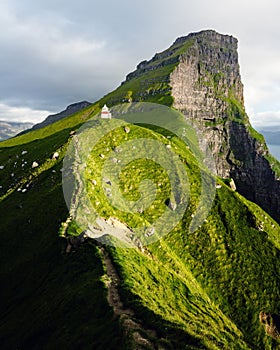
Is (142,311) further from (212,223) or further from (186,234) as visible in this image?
(212,223)

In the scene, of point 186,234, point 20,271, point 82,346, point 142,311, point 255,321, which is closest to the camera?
point 82,346

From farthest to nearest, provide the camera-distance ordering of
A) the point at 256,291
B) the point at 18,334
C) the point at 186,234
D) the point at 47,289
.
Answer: the point at 186,234 → the point at 256,291 → the point at 47,289 → the point at 18,334

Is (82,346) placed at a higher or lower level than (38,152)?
lower

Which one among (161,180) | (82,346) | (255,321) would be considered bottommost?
(255,321)

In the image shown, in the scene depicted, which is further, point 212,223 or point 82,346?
point 212,223

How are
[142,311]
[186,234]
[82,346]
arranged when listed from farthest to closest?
[186,234] → [142,311] → [82,346]

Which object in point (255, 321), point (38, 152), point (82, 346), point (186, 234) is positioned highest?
point (38, 152)

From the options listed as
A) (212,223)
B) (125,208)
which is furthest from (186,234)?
(125,208)

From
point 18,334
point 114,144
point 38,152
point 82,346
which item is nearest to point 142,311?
point 82,346

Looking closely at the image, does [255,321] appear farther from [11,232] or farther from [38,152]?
→ [38,152]
